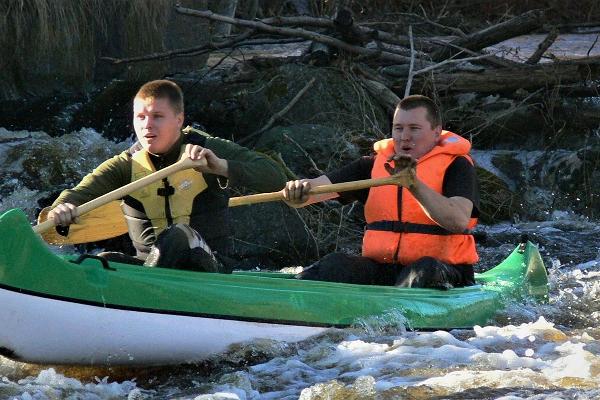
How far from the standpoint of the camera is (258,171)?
179 inches

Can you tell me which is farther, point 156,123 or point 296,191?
point 296,191

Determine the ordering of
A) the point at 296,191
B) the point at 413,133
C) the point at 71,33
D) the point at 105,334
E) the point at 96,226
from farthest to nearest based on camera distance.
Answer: the point at 71,33, the point at 413,133, the point at 96,226, the point at 296,191, the point at 105,334

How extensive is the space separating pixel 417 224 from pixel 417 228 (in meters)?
0.02

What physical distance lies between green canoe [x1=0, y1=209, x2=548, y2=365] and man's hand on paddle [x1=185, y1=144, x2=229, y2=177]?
1.36 ft

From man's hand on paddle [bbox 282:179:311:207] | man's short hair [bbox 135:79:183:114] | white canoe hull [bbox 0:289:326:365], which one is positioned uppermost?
man's short hair [bbox 135:79:183:114]

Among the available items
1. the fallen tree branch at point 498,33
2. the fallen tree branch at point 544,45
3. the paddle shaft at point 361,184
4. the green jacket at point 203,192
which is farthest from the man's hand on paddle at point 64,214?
the fallen tree branch at point 544,45

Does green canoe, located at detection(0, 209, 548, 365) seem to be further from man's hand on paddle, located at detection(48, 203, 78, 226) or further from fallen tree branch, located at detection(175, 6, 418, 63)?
fallen tree branch, located at detection(175, 6, 418, 63)

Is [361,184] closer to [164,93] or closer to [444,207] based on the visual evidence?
[444,207]

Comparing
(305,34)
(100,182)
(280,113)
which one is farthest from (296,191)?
(305,34)

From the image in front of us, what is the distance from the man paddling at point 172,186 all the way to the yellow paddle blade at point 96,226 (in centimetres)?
14

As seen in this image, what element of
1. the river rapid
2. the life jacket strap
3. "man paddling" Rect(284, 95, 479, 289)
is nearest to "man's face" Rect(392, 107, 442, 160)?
"man paddling" Rect(284, 95, 479, 289)

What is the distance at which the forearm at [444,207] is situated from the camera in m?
4.68

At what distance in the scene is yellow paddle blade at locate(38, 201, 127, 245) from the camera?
191 inches

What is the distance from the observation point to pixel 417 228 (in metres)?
4.94
